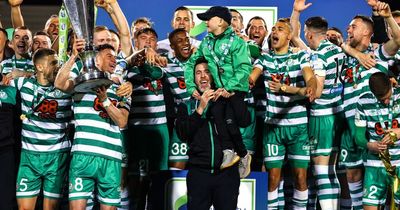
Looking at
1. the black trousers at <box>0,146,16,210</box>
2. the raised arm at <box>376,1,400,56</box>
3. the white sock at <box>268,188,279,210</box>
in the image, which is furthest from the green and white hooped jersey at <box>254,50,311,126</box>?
the black trousers at <box>0,146,16,210</box>

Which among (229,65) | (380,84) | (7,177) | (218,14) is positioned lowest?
(7,177)

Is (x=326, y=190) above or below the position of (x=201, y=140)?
below

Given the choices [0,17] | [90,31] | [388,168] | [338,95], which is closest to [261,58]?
[338,95]

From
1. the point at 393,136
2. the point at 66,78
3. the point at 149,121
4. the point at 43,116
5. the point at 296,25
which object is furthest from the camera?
the point at 296,25

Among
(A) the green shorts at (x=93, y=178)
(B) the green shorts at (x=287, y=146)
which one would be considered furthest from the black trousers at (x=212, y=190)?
(B) the green shorts at (x=287, y=146)

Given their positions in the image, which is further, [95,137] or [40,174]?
[40,174]

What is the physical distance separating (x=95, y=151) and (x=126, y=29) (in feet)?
4.62

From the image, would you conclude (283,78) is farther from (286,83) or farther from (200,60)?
(200,60)

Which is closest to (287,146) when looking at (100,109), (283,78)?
(283,78)

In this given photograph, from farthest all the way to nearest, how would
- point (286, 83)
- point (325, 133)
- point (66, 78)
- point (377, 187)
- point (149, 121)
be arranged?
point (149, 121)
point (325, 133)
point (286, 83)
point (377, 187)
point (66, 78)

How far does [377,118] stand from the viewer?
862cm

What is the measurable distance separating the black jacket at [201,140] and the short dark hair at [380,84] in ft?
4.91

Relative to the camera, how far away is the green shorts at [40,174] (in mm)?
8758

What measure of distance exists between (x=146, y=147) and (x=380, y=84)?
8.00ft
